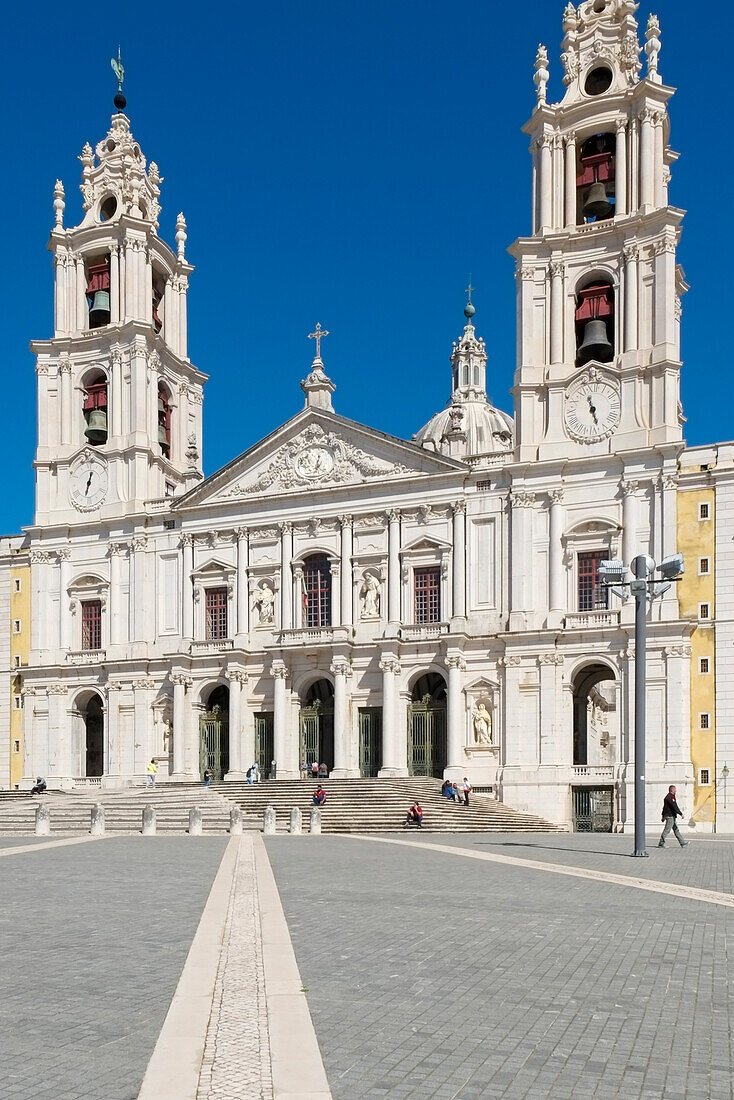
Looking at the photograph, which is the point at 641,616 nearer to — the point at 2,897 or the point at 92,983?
the point at 2,897

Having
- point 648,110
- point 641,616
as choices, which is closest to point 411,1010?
point 641,616

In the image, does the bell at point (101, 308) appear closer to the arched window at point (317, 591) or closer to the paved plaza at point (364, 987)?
the arched window at point (317, 591)

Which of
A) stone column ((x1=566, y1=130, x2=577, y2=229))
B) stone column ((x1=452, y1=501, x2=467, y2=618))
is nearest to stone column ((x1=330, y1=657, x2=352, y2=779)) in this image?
stone column ((x1=452, y1=501, x2=467, y2=618))

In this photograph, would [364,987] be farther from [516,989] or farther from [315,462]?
[315,462]

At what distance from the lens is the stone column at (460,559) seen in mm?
45062

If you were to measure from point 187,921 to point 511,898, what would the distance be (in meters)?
5.02

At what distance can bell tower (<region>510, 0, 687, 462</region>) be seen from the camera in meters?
43.2

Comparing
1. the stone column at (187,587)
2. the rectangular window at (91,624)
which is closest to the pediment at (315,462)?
the stone column at (187,587)

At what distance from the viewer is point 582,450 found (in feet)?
144

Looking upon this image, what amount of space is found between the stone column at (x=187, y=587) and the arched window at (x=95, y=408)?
709 centimetres

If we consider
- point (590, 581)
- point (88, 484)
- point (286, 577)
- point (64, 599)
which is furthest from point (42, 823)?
point (88, 484)

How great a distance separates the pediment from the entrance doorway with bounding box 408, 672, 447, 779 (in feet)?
29.9

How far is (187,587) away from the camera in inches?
1977

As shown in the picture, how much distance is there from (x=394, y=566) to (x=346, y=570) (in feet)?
6.82
